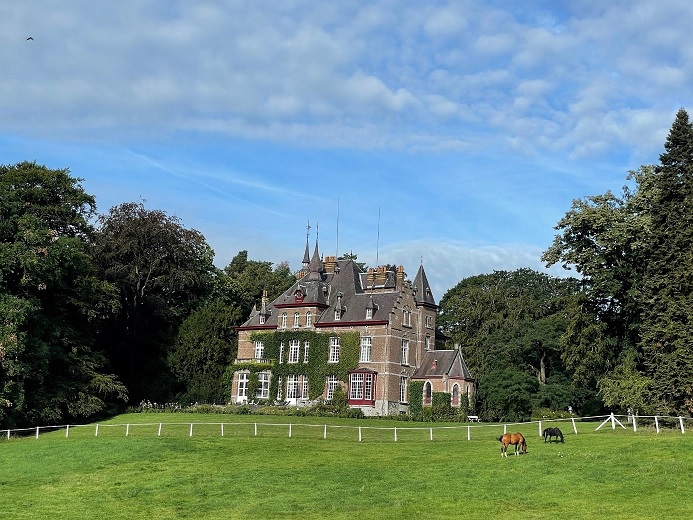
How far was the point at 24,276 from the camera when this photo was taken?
49406 millimetres

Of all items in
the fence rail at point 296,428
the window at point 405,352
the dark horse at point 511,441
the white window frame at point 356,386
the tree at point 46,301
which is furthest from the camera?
the window at point 405,352

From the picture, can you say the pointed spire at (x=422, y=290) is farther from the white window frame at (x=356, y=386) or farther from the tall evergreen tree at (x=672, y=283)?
the tall evergreen tree at (x=672, y=283)

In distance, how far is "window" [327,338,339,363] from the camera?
67062 mm

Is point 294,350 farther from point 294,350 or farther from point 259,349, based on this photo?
point 259,349

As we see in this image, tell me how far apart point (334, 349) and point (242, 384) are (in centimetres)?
943

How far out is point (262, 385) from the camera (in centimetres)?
6950

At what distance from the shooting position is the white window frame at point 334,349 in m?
67.1

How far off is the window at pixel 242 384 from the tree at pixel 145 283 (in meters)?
6.13

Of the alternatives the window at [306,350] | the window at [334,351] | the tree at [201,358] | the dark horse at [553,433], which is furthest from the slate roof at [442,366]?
the dark horse at [553,433]

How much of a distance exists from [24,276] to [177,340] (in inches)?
918

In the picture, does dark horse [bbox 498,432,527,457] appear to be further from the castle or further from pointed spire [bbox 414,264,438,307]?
pointed spire [bbox 414,264,438,307]

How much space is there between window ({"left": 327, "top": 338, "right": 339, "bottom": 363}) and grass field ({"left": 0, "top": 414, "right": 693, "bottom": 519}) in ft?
89.8

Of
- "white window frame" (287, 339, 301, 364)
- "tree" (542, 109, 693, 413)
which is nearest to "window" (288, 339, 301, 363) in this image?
"white window frame" (287, 339, 301, 364)

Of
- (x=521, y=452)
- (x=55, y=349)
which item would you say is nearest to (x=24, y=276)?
(x=55, y=349)
